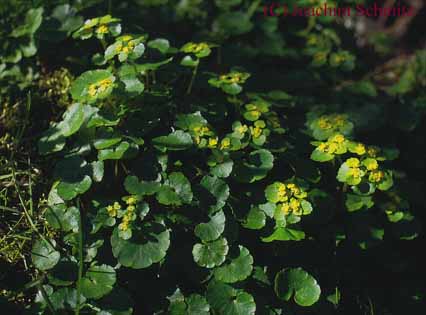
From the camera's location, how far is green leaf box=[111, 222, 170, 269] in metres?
1.75

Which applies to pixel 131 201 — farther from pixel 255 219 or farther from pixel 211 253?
pixel 255 219

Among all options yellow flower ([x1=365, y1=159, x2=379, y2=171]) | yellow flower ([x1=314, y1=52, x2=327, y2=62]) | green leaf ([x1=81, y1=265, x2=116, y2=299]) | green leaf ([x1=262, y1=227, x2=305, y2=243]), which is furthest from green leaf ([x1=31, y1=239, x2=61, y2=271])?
yellow flower ([x1=314, y1=52, x2=327, y2=62])

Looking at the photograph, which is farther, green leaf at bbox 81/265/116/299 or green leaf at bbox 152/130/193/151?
green leaf at bbox 152/130/193/151

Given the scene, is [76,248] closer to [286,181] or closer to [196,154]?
[196,154]

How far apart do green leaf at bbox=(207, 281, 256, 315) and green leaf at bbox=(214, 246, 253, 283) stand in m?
0.04

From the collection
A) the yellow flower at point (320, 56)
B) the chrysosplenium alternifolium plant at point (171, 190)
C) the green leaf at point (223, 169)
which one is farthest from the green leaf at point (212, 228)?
the yellow flower at point (320, 56)

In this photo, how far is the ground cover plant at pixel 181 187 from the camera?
1.80 metres

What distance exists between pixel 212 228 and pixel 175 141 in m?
0.32

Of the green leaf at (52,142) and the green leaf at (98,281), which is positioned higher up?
the green leaf at (52,142)

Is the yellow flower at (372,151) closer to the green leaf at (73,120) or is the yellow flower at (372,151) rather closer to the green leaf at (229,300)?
the green leaf at (229,300)

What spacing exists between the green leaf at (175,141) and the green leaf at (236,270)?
40 cm

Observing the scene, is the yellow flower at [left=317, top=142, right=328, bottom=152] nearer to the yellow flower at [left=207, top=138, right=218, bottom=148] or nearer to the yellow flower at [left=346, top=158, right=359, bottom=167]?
the yellow flower at [left=346, top=158, right=359, bottom=167]

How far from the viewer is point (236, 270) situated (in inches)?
70.6

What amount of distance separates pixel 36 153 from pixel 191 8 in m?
1.21
